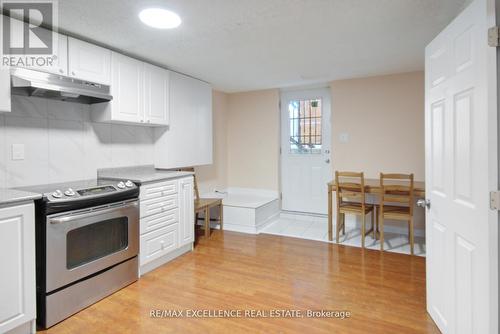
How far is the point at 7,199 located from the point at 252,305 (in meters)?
1.78

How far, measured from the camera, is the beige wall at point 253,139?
5.02m

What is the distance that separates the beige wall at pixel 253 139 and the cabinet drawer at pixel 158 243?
224 centimetres

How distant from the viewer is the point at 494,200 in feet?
4.26

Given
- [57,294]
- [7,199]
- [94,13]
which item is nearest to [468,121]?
[94,13]

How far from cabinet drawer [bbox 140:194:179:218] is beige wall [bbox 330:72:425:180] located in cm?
256

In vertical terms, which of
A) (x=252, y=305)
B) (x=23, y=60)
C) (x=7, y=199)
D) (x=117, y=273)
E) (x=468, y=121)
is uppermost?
(x=23, y=60)

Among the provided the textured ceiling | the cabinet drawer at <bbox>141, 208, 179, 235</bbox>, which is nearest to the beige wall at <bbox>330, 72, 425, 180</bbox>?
the textured ceiling

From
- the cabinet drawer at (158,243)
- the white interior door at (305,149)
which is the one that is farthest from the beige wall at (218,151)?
the cabinet drawer at (158,243)

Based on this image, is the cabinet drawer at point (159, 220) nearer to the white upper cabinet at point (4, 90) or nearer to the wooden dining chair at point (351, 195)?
the white upper cabinet at point (4, 90)

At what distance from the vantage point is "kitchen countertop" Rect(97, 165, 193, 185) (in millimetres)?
2795

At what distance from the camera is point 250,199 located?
472cm

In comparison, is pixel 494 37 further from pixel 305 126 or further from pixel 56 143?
pixel 305 126

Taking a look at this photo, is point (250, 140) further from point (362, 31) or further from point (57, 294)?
point (57, 294)

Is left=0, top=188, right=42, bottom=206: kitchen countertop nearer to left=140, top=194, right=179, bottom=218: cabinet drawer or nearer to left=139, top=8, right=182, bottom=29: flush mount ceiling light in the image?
left=140, top=194, right=179, bottom=218: cabinet drawer
